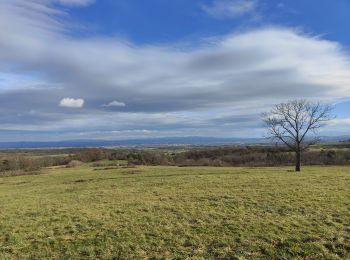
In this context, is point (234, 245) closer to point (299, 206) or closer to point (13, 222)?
point (299, 206)

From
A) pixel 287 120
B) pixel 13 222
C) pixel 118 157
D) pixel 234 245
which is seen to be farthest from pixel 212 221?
pixel 118 157

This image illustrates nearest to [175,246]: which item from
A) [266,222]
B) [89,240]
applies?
[89,240]

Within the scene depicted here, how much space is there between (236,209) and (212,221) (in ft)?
8.72

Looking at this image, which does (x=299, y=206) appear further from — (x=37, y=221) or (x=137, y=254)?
(x=37, y=221)

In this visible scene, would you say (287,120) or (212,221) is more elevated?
(287,120)

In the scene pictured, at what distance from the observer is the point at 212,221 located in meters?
15.9

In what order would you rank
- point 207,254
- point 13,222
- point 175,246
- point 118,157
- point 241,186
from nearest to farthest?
point 207,254, point 175,246, point 13,222, point 241,186, point 118,157

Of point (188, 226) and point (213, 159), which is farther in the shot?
point (213, 159)

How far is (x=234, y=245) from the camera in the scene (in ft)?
41.2

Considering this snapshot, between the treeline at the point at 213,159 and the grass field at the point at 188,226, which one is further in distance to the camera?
the treeline at the point at 213,159

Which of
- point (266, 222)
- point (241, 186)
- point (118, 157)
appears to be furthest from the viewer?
point (118, 157)

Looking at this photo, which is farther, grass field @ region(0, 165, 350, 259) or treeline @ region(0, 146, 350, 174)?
treeline @ region(0, 146, 350, 174)

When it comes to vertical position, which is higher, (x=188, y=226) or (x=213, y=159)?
(x=188, y=226)

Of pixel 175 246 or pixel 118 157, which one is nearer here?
pixel 175 246
